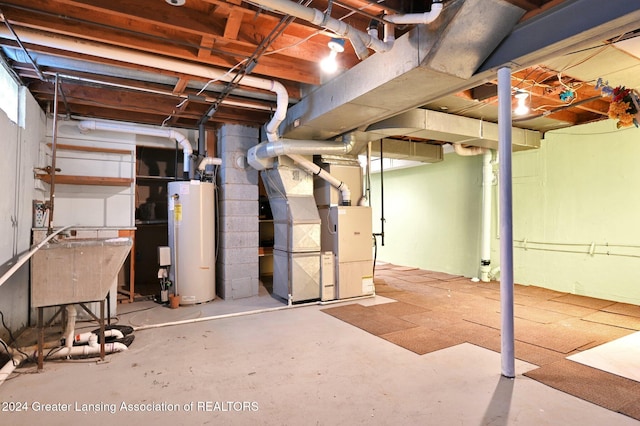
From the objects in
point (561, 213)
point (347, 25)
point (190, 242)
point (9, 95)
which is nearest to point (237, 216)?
point (190, 242)

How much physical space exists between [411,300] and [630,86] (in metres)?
3.35

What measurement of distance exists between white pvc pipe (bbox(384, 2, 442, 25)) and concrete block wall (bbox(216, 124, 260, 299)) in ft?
10.3

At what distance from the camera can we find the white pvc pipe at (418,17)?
2.11 metres

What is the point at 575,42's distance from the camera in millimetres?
2131

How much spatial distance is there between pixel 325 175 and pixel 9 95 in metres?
3.29

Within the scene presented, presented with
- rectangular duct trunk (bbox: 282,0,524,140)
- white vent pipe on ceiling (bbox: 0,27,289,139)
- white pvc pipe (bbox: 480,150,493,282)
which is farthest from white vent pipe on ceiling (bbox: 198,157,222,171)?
white pvc pipe (bbox: 480,150,493,282)

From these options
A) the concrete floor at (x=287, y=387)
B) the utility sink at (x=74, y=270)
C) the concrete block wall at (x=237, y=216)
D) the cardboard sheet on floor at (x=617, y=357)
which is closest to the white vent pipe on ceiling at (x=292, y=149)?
the concrete block wall at (x=237, y=216)

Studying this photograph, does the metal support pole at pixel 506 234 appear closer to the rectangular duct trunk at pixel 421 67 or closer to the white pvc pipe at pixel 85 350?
the rectangular duct trunk at pixel 421 67

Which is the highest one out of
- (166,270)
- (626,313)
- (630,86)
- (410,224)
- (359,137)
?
(630,86)

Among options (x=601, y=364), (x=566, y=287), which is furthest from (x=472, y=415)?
(x=566, y=287)

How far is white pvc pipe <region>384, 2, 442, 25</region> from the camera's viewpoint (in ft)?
6.93

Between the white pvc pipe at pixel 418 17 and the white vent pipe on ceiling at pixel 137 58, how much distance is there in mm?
1513

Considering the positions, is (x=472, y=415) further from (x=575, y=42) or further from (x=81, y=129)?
(x=81, y=129)

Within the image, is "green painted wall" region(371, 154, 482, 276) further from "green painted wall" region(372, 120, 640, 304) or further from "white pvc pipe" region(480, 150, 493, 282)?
"white pvc pipe" region(480, 150, 493, 282)
